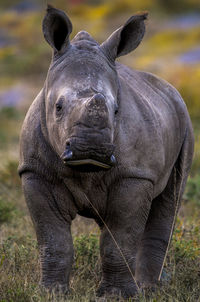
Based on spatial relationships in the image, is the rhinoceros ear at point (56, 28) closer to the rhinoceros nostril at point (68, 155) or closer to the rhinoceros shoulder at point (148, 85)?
the rhinoceros shoulder at point (148, 85)

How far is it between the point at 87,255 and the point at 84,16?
36944 mm

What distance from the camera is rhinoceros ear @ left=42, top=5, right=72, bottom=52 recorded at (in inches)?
181

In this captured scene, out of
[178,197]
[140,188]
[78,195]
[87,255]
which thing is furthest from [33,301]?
[178,197]

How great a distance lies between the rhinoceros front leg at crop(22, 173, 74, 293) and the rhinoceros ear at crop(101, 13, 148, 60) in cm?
111

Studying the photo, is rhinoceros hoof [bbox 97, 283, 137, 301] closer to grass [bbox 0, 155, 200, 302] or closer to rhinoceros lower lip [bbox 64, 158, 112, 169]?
grass [bbox 0, 155, 200, 302]

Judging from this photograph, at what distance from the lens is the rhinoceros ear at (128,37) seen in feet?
15.8

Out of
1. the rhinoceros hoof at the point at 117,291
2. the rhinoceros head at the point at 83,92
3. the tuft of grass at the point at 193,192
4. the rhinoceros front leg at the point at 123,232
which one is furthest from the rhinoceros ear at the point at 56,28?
the tuft of grass at the point at 193,192

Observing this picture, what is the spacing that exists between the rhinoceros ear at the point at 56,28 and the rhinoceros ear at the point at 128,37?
12.3 inches

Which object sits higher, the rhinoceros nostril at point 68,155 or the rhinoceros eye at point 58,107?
the rhinoceros eye at point 58,107

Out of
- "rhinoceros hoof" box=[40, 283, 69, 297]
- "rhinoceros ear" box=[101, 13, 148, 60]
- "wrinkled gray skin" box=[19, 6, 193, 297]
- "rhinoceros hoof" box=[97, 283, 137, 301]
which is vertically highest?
→ "rhinoceros ear" box=[101, 13, 148, 60]

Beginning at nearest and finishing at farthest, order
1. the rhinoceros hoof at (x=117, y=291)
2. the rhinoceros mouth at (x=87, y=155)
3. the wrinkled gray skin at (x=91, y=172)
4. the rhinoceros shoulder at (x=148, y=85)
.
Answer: the rhinoceros mouth at (x=87, y=155), the wrinkled gray skin at (x=91, y=172), the rhinoceros hoof at (x=117, y=291), the rhinoceros shoulder at (x=148, y=85)

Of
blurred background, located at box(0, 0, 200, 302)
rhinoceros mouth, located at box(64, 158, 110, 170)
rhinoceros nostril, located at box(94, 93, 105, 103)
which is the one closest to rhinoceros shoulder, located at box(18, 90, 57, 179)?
rhinoceros mouth, located at box(64, 158, 110, 170)

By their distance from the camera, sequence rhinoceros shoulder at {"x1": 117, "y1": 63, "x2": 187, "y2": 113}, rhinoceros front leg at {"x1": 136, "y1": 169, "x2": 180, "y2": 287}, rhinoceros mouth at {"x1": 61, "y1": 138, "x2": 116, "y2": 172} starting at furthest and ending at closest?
rhinoceros front leg at {"x1": 136, "y1": 169, "x2": 180, "y2": 287}, rhinoceros shoulder at {"x1": 117, "y1": 63, "x2": 187, "y2": 113}, rhinoceros mouth at {"x1": 61, "y1": 138, "x2": 116, "y2": 172}

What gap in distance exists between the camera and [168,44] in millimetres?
37375
